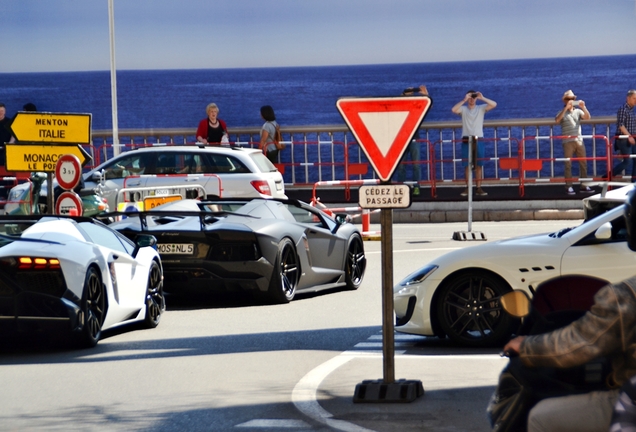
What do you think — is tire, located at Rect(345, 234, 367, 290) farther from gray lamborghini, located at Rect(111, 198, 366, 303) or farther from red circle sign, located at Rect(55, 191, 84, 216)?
red circle sign, located at Rect(55, 191, 84, 216)

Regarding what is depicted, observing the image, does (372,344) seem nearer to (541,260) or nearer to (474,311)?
(474,311)

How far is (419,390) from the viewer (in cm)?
810

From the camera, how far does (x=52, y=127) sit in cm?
1697

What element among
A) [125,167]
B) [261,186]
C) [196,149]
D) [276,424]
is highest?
[196,149]

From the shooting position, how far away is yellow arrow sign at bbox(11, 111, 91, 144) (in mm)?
16719

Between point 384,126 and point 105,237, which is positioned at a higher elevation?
point 384,126

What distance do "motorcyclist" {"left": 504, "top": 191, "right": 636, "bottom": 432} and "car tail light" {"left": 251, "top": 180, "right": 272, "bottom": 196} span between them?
18102mm

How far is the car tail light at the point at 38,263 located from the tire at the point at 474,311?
2.94m

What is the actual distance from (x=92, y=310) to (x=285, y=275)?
3598 millimetres

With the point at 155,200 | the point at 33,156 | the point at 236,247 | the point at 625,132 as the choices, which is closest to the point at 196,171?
the point at 155,200

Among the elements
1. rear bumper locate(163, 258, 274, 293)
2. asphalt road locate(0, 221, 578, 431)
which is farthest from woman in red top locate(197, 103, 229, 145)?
rear bumper locate(163, 258, 274, 293)

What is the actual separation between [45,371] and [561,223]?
16169 millimetres

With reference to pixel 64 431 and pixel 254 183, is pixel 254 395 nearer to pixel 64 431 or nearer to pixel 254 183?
pixel 64 431

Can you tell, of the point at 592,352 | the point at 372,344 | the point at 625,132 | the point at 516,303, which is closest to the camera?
the point at 592,352
